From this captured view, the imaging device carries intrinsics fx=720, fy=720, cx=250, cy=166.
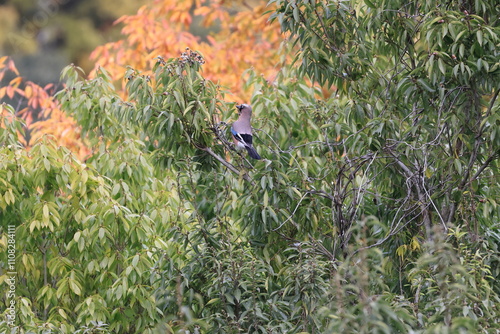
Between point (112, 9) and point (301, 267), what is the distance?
13611 mm

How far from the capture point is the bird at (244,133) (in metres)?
4.42

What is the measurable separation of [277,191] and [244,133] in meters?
0.46

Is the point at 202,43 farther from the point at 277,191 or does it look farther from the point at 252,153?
the point at 277,191

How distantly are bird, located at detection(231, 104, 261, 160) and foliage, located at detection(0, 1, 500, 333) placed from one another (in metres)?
0.08

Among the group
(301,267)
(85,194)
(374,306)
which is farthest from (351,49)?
(374,306)

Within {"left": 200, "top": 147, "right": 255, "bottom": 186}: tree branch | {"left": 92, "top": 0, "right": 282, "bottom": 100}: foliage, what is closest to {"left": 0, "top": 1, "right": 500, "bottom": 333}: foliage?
{"left": 200, "top": 147, "right": 255, "bottom": 186}: tree branch

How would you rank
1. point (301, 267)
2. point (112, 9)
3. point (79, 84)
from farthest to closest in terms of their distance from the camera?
point (112, 9) → point (79, 84) → point (301, 267)

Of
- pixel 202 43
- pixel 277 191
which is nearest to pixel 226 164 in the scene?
pixel 277 191

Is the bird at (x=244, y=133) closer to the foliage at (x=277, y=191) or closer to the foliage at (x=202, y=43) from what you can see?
the foliage at (x=277, y=191)

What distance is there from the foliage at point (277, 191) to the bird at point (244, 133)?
0.08m

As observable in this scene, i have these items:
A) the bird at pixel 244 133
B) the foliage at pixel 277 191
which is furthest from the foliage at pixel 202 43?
the bird at pixel 244 133

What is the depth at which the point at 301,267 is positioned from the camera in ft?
12.1

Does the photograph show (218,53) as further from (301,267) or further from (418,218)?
(301,267)

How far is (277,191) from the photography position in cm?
422
